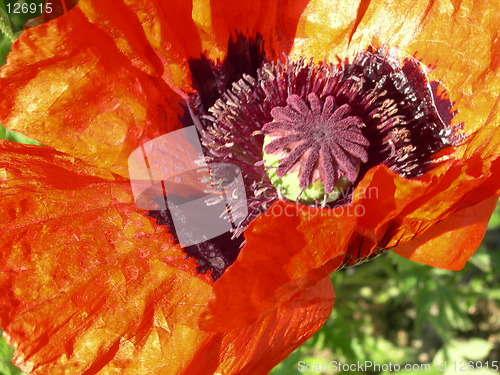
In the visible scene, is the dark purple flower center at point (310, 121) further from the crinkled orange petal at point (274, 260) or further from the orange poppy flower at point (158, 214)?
the crinkled orange petal at point (274, 260)

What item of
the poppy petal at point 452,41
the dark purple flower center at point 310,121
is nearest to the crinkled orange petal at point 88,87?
the dark purple flower center at point 310,121

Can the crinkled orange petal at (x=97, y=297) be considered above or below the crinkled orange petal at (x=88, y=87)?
below

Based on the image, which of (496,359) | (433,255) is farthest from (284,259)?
(496,359)

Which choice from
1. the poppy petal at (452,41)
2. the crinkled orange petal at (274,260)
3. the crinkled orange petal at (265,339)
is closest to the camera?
the crinkled orange petal at (274,260)

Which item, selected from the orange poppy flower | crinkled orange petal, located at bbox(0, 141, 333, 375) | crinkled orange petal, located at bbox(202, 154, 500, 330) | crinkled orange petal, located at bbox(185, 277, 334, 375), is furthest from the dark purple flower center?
crinkled orange petal, located at bbox(202, 154, 500, 330)

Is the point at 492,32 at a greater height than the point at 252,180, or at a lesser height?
greater

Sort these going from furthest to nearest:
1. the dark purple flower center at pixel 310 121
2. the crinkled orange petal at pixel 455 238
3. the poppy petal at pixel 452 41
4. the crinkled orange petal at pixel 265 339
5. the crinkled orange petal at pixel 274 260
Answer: the poppy petal at pixel 452 41 → the dark purple flower center at pixel 310 121 → the crinkled orange petal at pixel 455 238 → the crinkled orange petal at pixel 265 339 → the crinkled orange petal at pixel 274 260

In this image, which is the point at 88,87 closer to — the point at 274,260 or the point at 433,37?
the point at 274,260

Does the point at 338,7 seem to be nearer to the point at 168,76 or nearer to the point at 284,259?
the point at 168,76
